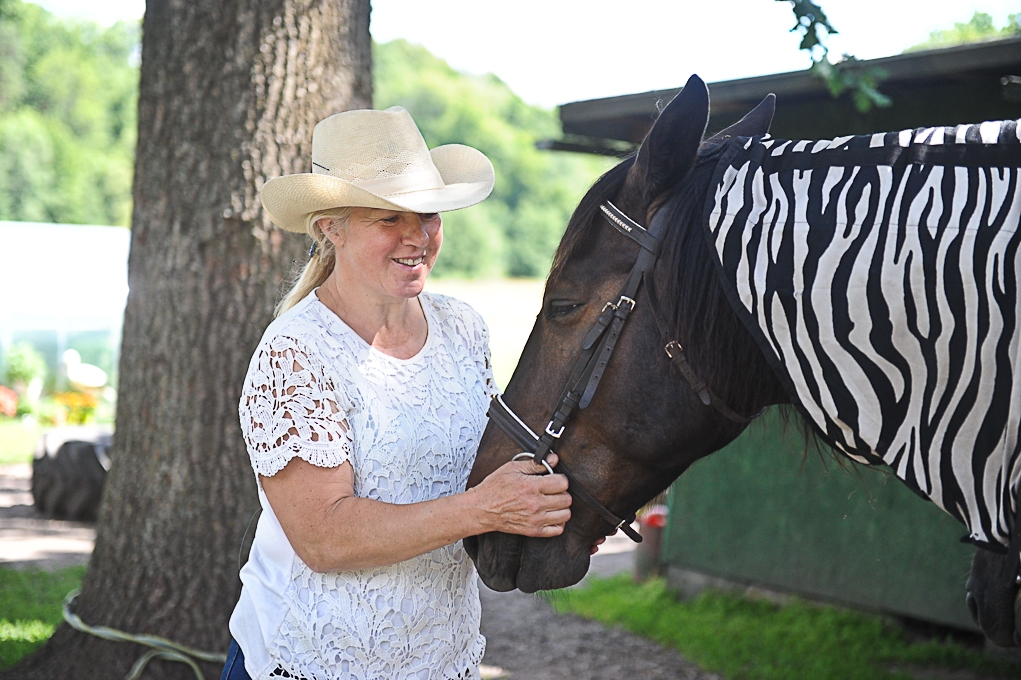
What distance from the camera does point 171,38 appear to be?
3299 millimetres

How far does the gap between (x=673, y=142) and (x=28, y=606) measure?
4.67 meters

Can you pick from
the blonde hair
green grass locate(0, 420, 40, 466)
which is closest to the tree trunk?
the blonde hair

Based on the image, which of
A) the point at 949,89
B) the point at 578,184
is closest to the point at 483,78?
the point at 578,184

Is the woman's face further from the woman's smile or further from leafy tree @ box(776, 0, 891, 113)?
leafy tree @ box(776, 0, 891, 113)

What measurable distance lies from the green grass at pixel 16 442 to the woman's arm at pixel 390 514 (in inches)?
368

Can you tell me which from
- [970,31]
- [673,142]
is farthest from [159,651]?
[970,31]

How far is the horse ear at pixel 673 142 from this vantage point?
5.27ft

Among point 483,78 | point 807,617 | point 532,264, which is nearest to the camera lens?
point 807,617

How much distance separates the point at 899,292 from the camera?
146cm

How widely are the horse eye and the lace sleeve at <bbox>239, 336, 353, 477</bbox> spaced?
50 centimetres

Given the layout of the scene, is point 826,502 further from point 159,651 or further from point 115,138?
point 115,138

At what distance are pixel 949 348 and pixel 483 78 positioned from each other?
7603 cm

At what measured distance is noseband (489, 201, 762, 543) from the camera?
1.69m

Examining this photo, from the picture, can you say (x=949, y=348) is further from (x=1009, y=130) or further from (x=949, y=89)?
(x=949, y=89)
